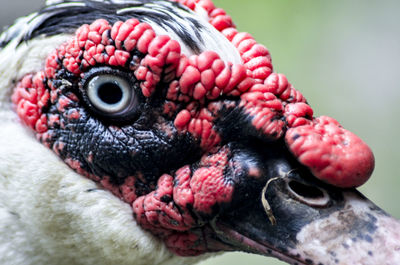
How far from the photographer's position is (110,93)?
70.1 inches

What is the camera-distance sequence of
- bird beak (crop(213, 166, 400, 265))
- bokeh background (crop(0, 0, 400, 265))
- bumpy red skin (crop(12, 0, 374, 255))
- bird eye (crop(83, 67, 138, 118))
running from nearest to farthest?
bird beak (crop(213, 166, 400, 265))
bumpy red skin (crop(12, 0, 374, 255))
bird eye (crop(83, 67, 138, 118))
bokeh background (crop(0, 0, 400, 265))

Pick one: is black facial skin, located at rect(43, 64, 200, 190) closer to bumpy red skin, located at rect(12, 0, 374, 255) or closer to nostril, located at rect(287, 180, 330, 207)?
bumpy red skin, located at rect(12, 0, 374, 255)

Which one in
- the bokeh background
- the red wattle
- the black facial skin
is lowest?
the bokeh background

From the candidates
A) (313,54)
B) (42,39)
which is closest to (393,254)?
(42,39)

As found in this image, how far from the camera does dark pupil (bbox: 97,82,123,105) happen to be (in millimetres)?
1770

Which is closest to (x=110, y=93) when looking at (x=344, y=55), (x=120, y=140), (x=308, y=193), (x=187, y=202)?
(x=120, y=140)

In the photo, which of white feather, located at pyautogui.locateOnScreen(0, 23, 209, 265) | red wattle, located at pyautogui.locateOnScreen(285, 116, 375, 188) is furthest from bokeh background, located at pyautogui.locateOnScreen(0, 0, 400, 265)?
red wattle, located at pyautogui.locateOnScreen(285, 116, 375, 188)

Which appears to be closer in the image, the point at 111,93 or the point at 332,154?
the point at 332,154

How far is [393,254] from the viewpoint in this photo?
59.0 inches

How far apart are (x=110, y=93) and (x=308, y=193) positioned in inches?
27.5

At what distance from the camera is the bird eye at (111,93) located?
5.77 feet

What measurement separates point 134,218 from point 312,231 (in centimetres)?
64

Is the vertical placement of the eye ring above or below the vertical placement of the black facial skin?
above

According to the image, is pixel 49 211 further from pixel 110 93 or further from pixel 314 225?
pixel 314 225
